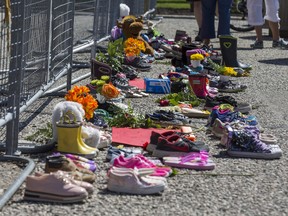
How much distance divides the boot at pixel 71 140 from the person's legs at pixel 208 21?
853cm

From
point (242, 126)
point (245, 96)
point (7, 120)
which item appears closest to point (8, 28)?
point (7, 120)

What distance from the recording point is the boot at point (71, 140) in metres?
6.57

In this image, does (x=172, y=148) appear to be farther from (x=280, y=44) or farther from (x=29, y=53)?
(x=280, y=44)

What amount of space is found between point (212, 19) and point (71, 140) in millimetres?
8822

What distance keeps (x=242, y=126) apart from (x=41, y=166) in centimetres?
177

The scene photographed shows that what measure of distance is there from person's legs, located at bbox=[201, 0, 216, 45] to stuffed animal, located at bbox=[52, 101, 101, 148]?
8.24 meters

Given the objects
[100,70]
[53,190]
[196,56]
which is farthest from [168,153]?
[196,56]

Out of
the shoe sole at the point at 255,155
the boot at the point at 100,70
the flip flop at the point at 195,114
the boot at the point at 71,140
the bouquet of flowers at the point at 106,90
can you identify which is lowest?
the flip flop at the point at 195,114

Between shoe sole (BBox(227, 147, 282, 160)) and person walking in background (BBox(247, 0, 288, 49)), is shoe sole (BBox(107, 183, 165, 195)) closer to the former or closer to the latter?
shoe sole (BBox(227, 147, 282, 160))

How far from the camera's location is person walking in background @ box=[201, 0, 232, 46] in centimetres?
1467

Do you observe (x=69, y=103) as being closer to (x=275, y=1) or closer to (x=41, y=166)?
(x=41, y=166)

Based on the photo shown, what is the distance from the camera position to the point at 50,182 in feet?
18.0

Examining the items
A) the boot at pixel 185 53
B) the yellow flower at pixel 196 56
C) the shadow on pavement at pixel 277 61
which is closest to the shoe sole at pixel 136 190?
the yellow flower at pixel 196 56

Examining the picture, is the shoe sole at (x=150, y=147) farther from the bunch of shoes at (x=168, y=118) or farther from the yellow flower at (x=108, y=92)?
the yellow flower at (x=108, y=92)
